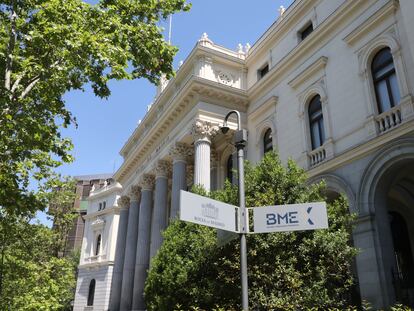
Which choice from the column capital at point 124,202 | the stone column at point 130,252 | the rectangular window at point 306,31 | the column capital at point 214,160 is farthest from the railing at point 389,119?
the column capital at point 124,202

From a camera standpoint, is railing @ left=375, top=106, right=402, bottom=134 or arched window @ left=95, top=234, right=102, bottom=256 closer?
railing @ left=375, top=106, right=402, bottom=134

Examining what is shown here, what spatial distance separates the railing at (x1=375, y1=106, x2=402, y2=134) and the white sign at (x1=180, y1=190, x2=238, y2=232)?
881 centimetres

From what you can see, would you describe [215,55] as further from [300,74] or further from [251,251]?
[251,251]

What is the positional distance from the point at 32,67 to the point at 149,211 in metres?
18.7

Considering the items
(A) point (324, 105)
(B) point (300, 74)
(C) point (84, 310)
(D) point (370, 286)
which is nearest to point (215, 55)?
(B) point (300, 74)

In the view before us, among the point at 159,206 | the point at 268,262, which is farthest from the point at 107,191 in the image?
the point at 268,262

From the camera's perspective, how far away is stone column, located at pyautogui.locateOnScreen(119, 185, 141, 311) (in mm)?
27344

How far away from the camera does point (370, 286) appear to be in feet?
43.3

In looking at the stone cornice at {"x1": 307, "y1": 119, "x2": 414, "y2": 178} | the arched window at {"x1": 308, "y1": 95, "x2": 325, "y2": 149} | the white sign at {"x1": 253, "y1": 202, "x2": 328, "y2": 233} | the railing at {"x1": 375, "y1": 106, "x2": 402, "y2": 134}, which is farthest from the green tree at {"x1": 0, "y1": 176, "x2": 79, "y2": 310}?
the railing at {"x1": 375, "y1": 106, "x2": 402, "y2": 134}

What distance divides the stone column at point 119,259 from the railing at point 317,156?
1945 centimetres

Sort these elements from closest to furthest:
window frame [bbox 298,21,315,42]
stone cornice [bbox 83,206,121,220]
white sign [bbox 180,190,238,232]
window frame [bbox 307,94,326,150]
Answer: white sign [bbox 180,190,238,232], window frame [bbox 307,94,326,150], window frame [bbox 298,21,315,42], stone cornice [bbox 83,206,121,220]

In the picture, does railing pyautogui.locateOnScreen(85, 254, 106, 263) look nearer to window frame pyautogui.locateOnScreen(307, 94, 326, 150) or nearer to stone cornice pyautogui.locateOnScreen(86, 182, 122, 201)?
stone cornice pyautogui.locateOnScreen(86, 182, 122, 201)

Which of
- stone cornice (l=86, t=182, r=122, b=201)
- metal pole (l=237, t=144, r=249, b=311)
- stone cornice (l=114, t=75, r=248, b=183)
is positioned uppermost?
stone cornice (l=86, t=182, r=122, b=201)

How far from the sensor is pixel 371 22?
605 inches
